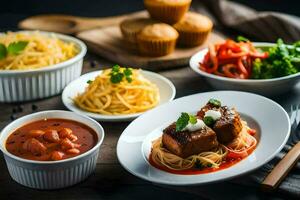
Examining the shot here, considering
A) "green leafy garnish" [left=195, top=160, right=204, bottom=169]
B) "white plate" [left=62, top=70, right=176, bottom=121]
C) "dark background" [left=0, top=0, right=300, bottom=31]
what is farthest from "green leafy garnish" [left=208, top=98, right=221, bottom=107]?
"dark background" [left=0, top=0, right=300, bottom=31]

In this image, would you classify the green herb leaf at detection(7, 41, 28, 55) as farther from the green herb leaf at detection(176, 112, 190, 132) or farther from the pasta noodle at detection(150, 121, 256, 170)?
the green herb leaf at detection(176, 112, 190, 132)

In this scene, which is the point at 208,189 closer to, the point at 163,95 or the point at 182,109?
the point at 182,109

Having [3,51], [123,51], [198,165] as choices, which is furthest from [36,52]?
[198,165]

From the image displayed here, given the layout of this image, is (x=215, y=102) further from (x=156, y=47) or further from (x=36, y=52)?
(x=36, y=52)

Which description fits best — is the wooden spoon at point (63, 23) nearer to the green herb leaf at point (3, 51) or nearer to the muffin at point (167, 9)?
the muffin at point (167, 9)

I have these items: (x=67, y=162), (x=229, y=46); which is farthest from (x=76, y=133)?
(x=229, y=46)

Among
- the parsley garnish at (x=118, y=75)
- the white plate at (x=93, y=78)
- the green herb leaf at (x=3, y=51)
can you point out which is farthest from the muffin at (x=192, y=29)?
the green herb leaf at (x=3, y=51)
